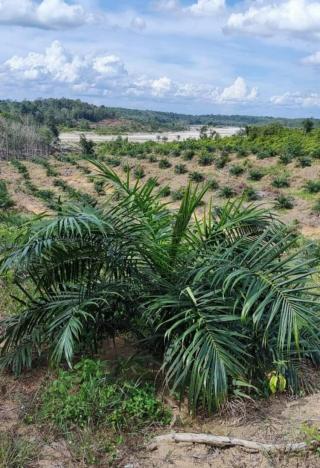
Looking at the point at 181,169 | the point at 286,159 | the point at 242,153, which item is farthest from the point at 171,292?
the point at 242,153

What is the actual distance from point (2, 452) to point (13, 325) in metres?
1.14

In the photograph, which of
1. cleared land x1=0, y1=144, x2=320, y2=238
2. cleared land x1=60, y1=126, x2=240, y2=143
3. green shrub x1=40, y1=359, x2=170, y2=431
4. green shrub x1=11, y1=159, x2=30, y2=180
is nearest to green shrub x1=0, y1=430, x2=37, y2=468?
green shrub x1=40, y1=359, x2=170, y2=431

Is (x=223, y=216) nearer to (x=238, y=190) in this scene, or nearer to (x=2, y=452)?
(x=2, y=452)

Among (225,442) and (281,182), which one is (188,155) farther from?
(225,442)

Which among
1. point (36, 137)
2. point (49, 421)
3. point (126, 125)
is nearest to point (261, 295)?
point (49, 421)

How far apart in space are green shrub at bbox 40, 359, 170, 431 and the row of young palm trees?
0.17 meters

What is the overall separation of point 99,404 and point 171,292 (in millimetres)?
821

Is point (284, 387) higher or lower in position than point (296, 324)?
lower

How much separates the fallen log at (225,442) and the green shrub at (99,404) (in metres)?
0.20

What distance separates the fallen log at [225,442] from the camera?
271 centimetres

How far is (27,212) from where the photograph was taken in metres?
18.6

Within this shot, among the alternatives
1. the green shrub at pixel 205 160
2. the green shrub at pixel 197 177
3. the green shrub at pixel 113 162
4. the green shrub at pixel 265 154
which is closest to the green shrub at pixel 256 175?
the green shrub at pixel 265 154

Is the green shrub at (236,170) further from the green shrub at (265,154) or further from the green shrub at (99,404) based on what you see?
the green shrub at (99,404)

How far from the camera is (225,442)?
282 centimetres
